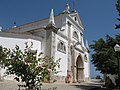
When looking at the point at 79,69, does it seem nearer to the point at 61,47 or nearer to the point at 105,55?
the point at 61,47

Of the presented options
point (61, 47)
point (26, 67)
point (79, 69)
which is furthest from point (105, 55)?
point (79, 69)

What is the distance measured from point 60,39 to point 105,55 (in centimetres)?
1022

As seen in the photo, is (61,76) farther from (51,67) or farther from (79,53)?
(51,67)

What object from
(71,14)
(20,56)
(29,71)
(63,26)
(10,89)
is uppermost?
(71,14)

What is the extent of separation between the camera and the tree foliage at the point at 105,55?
51.5 ft

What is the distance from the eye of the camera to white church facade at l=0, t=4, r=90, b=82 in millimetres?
21047

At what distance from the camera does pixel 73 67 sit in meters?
28.1

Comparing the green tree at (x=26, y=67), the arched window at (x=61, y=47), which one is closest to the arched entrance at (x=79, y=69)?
the arched window at (x=61, y=47)

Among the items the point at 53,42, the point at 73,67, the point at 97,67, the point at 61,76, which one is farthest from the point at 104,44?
the point at 73,67

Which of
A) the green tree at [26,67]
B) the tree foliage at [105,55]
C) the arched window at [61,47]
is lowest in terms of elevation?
the green tree at [26,67]

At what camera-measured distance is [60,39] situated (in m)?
25.6

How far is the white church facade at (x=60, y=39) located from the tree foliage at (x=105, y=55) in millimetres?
3771

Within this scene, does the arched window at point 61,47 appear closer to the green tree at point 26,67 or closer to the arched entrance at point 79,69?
the arched entrance at point 79,69

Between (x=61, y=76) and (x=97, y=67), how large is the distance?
772 cm
